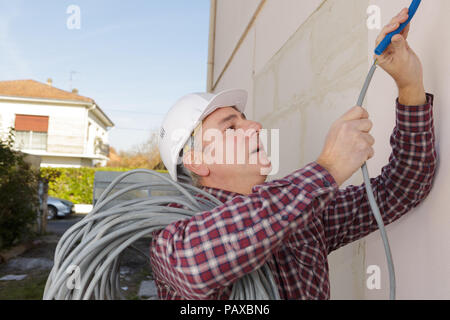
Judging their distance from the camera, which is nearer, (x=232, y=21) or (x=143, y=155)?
(x=232, y=21)

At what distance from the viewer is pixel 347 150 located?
2.69 feet

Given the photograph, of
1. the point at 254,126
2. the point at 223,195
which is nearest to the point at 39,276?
the point at 223,195

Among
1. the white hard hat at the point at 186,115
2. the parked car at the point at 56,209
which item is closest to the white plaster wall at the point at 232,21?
the white hard hat at the point at 186,115

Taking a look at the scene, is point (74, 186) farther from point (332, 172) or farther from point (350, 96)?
point (332, 172)

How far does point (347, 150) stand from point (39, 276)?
199 inches

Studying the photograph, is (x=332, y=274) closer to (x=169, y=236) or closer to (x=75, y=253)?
(x=169, y=236)

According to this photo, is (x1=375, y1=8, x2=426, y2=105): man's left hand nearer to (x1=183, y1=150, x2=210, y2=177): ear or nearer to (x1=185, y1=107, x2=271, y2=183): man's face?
(x1=185, y1=107, x2=271, y2=183): man's face

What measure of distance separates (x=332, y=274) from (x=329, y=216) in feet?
1.66

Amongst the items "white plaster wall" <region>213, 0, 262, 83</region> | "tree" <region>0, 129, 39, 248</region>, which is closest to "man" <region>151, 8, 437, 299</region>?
"white plaster wall" <region>213, 0, 262, 83</region>

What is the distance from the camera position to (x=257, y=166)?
1.17m

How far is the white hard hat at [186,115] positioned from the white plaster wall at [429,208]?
55 cm

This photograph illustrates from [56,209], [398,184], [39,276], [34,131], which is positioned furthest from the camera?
[34,131]

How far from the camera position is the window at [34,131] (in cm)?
2070

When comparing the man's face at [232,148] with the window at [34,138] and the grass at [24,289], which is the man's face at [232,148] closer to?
the grass at [24,289]
